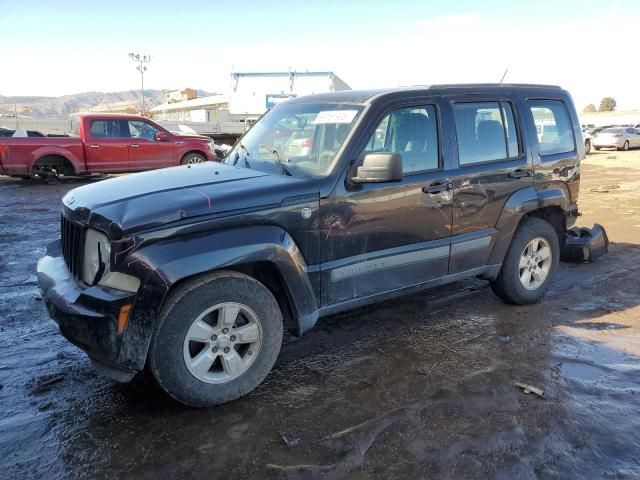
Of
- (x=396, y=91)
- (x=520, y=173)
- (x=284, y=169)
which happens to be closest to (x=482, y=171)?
(x=520, y=173)

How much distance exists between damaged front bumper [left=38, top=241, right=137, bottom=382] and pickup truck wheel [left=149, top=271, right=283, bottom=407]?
0.20 m

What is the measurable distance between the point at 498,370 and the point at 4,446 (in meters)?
3.18

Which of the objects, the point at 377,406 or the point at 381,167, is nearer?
the point at 377,406

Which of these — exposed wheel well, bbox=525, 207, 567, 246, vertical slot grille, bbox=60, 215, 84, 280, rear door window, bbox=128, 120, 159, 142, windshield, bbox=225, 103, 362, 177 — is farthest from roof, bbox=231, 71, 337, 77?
vertical slot grille, bbox=60, 215, 84, 280

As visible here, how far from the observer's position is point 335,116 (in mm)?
3904

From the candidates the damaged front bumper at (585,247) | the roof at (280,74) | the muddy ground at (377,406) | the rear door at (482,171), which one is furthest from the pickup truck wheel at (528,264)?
the roof at (280,74)

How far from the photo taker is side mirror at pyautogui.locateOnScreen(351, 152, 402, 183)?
3.44 m

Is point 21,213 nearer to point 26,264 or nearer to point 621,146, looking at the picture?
point 26,264

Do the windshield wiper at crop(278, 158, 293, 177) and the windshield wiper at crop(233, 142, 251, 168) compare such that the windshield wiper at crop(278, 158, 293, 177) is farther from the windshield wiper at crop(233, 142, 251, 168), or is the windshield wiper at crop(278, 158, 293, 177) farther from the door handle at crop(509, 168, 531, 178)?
the door handle at crop(509, 168, 531, 178)

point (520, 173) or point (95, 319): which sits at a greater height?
point (520, 173)

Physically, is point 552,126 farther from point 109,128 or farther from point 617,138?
point 617,138

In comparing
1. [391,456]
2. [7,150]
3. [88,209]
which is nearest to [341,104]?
[88,209]

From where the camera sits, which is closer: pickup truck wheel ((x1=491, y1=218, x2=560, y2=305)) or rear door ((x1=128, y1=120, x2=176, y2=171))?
pickup truck wheel ((x1=491, y1=218, x2=560, y2=305))

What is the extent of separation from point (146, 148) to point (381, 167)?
1189cm
